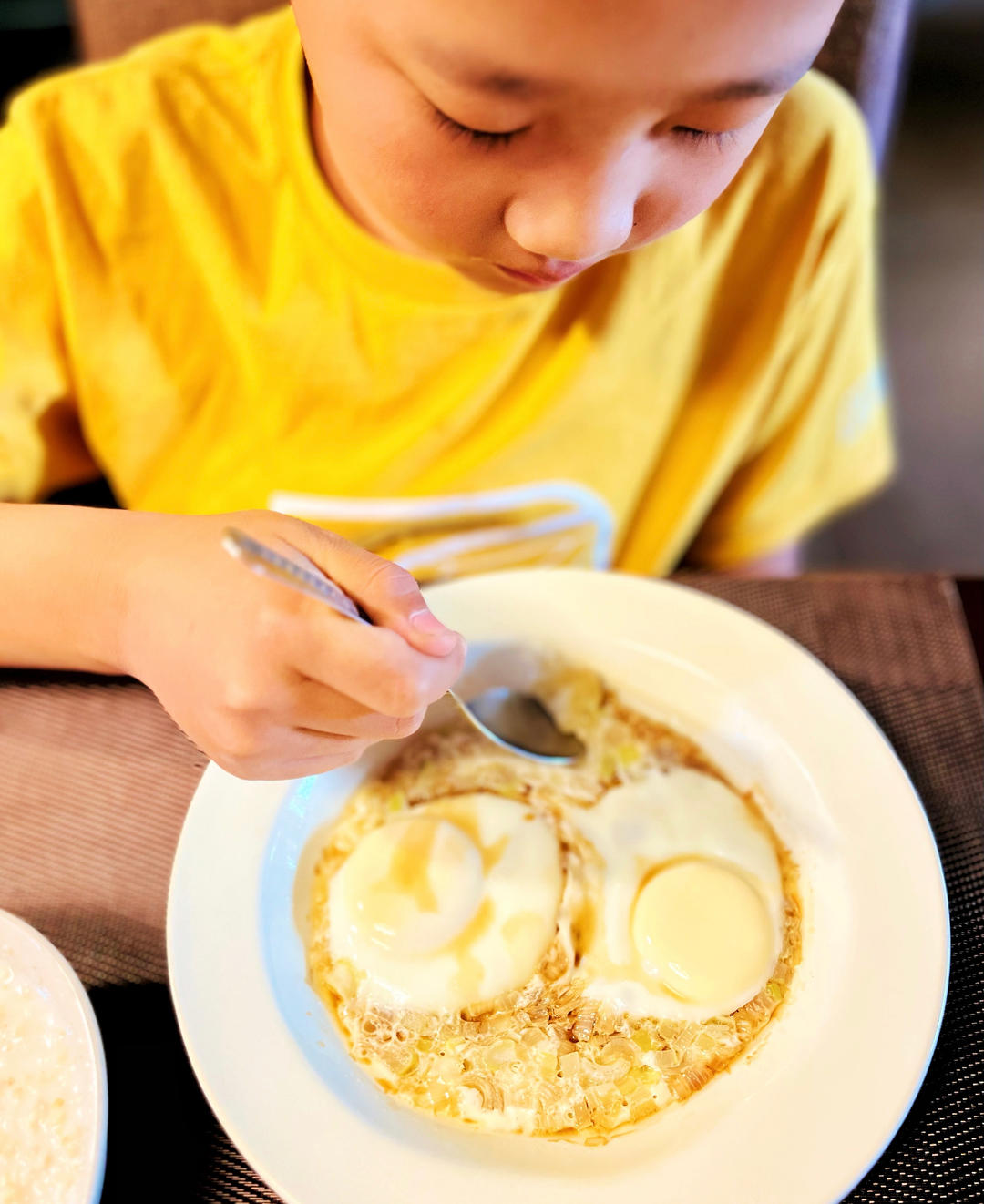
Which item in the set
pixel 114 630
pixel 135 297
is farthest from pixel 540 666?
pixel 135 297

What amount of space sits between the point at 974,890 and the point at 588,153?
481 millimetres

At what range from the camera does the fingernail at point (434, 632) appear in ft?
1.47

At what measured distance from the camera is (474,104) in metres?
0.38

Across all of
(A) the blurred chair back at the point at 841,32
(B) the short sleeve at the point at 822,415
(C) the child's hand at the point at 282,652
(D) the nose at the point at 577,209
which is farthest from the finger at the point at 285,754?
(A) the blurred chair back at the point at 841,32

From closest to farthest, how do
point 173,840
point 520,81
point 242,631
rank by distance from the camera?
point 520,81 → point 242,631 → point 173,840

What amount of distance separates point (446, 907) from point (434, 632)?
0.18m

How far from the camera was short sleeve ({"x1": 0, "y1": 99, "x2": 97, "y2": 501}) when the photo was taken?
2.16ft

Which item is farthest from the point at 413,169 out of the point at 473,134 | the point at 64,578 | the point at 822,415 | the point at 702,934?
the point at 822,415

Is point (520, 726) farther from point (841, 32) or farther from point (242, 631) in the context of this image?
point (841, 32)

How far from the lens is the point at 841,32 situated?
0.81 metres

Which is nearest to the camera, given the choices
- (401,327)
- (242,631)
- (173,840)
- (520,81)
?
(520,81)

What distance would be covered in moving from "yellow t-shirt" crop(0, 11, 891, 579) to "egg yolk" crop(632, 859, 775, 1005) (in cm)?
37

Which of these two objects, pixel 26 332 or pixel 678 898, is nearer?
pixel 678 898

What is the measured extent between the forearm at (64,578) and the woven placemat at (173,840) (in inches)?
2.8
